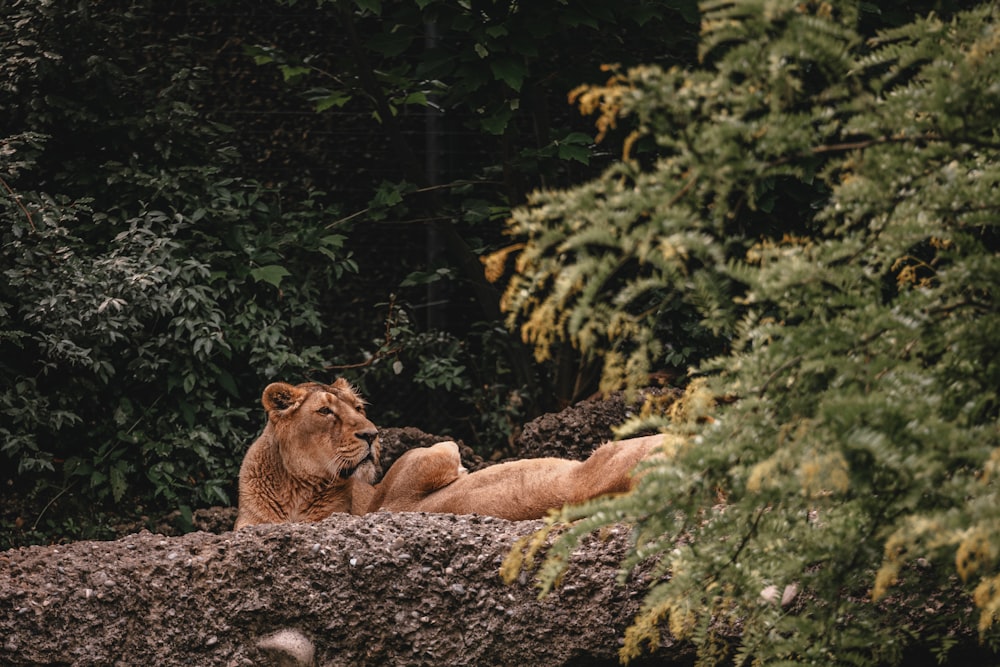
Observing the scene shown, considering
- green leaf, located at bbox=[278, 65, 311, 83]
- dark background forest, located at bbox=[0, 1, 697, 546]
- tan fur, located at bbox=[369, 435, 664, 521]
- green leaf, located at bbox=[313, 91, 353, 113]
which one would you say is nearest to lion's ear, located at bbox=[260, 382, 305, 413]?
tan fur, located at bbox=[369, 435, 664, 521]

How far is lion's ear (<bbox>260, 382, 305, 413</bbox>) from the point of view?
5203 millimetres

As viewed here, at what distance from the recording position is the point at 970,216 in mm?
2602

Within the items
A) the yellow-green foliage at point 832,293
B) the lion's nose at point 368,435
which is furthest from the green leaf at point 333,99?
the yellow-green foliage at point 832,293

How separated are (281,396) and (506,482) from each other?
1.09m

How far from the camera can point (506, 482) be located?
499 cm

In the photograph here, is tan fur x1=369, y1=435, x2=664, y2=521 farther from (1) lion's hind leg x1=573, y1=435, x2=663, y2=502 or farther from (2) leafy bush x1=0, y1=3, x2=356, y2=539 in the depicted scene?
(2) leafy bush x1=0, y1=3, x2=356, y2=539

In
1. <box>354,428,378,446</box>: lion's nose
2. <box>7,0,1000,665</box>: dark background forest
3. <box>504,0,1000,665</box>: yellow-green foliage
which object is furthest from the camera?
<box>354,428,378,446</box>: lion's nose

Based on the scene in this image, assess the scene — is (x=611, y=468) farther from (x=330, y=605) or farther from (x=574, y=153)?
(x=574, y=153)

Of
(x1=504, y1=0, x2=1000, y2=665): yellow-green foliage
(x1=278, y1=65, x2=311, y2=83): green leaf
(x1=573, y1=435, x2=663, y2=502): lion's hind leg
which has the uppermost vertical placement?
(x1=278, y1=65, x2=311, y2=83): green leaf

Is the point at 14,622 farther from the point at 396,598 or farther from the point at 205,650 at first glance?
the point at 396,598

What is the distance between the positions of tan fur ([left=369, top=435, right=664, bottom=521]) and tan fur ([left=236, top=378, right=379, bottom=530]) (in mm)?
225

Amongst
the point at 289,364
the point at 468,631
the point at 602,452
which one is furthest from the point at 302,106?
the point at 468,631

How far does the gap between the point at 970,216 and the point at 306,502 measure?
11.3ft

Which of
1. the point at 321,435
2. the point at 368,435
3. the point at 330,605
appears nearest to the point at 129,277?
the point at 321,435
